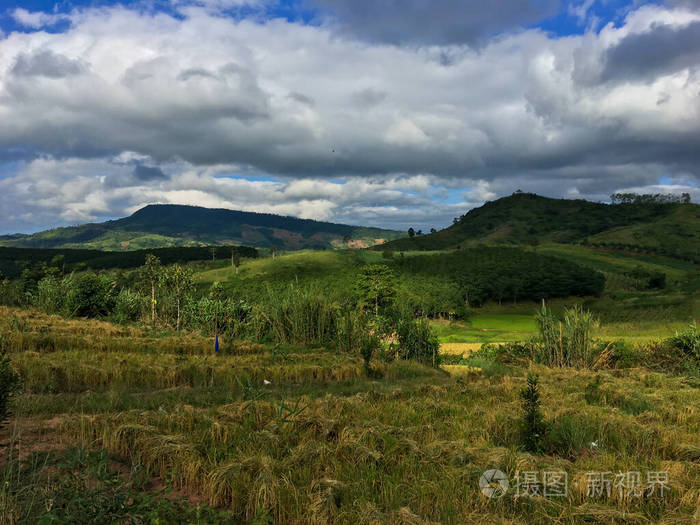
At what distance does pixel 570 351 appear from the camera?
17609 mm

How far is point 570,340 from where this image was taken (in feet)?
57.0

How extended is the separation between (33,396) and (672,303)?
70885 millimetres

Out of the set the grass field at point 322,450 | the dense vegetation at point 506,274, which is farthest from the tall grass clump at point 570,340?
the dense vegetation at point 506,274

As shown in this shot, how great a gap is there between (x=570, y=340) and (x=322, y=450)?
16.2 m

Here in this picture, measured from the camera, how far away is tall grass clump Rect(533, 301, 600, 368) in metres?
17.3

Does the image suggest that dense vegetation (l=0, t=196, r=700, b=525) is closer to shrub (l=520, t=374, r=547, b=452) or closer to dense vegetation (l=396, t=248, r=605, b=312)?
shrub (l=520, t=374, r=547, b=452)

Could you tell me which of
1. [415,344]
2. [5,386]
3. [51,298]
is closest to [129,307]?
[51,298]

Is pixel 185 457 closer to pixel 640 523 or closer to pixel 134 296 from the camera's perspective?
pixel 640 523

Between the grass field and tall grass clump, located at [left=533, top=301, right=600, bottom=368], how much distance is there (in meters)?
7.06

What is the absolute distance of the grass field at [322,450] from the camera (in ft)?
13.2

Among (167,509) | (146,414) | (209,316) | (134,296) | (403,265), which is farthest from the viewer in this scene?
(403,265)

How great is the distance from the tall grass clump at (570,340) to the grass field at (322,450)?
706 centimetres

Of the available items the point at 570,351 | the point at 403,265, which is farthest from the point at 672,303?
the point at 403,265

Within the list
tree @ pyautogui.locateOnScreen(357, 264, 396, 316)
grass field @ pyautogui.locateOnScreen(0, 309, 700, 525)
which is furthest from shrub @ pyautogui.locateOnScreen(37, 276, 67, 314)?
tree @ pyautogui.locateOnScreen(357, 264, 396, 316)
